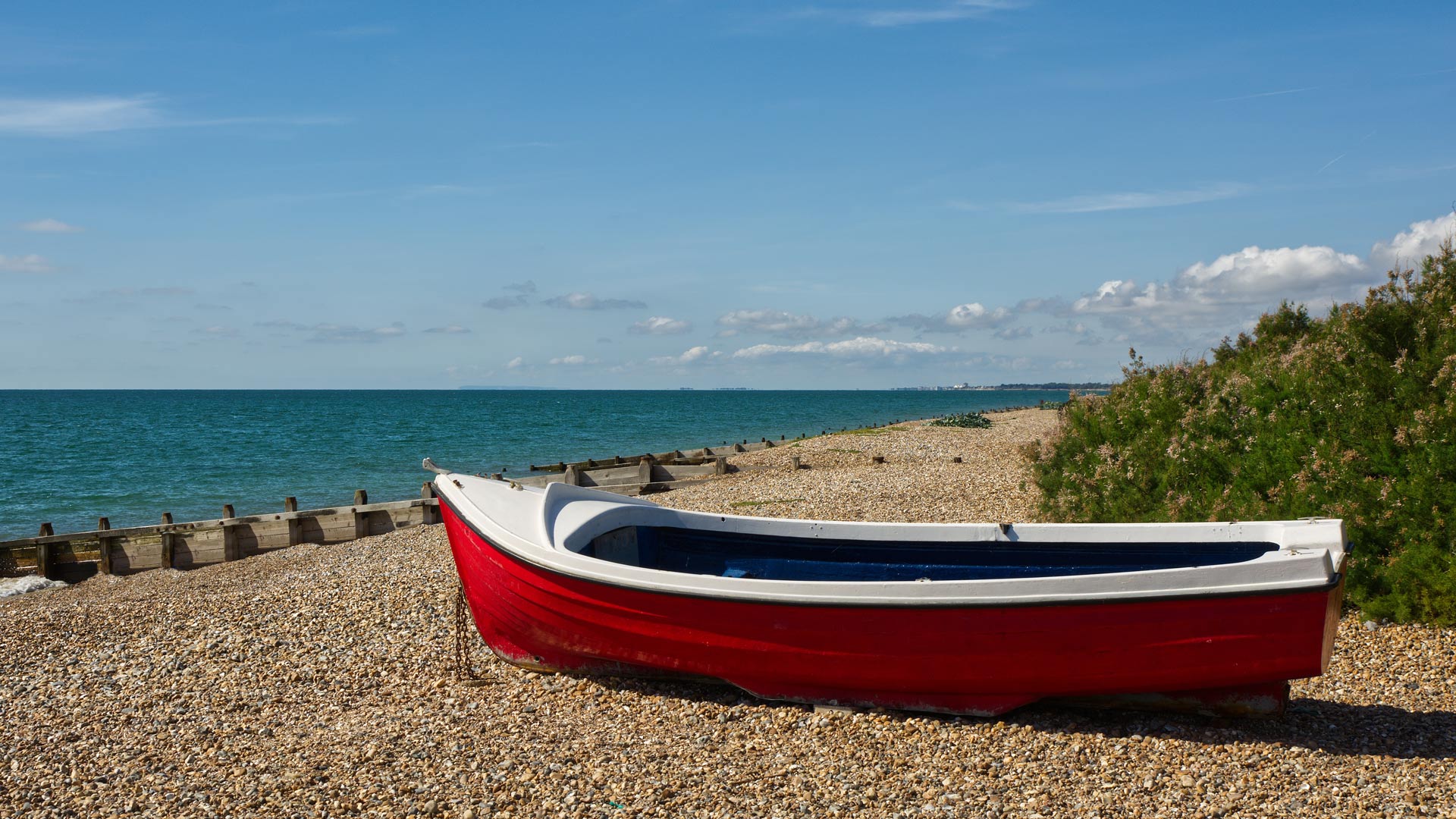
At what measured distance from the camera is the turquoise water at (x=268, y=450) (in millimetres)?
26031

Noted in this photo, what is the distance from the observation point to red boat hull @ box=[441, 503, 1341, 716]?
18.1 ft

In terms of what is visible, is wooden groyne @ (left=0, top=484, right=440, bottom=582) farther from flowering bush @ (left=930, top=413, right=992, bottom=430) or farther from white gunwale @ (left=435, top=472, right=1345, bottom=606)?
flowering bush @ (left=930, top=413, right=992, bottom=430)

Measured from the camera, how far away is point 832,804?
504 centimetres

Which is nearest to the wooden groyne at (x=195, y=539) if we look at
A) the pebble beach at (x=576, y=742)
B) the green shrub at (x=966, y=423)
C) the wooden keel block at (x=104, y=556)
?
the wooden keel block at (x=104, y=556)

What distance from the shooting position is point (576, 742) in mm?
6031

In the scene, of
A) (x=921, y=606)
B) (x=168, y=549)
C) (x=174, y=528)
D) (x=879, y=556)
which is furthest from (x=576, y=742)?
(x=174, y=528)

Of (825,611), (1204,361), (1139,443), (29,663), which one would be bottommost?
(29,663)

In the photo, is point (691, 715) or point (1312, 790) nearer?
point (1312, 790)

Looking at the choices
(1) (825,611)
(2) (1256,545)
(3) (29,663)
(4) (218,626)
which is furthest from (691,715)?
(3) (29,663)

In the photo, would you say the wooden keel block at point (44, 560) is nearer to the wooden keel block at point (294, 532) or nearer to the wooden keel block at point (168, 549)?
the wooden keel block at point (168, 549)

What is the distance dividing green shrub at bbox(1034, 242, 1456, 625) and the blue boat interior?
Result: 75.0 inches

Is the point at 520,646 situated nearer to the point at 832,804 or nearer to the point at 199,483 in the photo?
the point at 832,804

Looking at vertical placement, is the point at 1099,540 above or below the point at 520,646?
above

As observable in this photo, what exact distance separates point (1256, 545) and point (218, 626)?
9123mm
